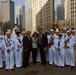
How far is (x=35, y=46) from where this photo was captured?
1214cm

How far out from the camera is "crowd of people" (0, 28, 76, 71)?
11266mm

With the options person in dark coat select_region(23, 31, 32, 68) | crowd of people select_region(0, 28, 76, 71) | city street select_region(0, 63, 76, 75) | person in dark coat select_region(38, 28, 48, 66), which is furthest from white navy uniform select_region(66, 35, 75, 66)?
person in dark coat select_region(23, 31, 32, 68)

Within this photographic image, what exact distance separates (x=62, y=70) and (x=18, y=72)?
1942mm

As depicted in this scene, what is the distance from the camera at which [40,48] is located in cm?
1223

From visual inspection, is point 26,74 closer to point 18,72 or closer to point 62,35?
point 18,72

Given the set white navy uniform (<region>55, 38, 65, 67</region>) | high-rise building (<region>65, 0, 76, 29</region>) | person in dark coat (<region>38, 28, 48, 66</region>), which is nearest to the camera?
white navy uniform (<region>55, 38, 65, 67</region>)

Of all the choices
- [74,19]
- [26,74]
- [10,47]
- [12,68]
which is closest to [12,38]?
[10,47]

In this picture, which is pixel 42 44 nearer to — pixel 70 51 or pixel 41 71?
pixel 70 51

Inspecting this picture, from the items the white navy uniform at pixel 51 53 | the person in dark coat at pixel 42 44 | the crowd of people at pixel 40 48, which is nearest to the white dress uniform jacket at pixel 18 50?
the crowd of people at pixel 40 48

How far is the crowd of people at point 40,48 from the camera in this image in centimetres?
1127

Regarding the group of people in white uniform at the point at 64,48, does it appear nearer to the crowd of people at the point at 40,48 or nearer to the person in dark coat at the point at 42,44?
the crowd of people at the point at 40,48

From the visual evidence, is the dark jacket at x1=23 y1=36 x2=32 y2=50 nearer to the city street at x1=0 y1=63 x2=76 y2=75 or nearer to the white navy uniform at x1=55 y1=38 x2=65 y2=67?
the city street at x1=0 y1=63 x2=76 y2=75

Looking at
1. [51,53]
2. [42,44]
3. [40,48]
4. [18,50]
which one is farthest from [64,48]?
[18,50]

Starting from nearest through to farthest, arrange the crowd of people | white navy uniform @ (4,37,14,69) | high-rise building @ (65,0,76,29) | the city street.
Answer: the city street, white navy uniform @ (4,37,14,69), the crowd of people, high-rise building @ (65,0,76,29)
